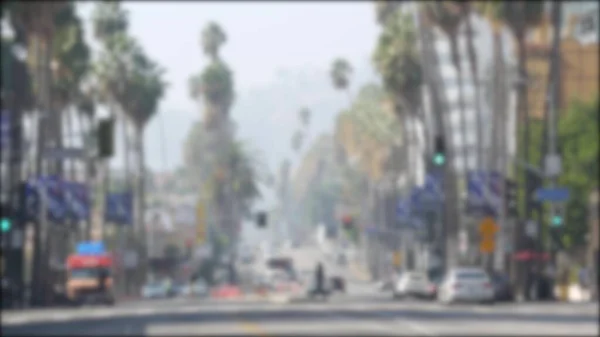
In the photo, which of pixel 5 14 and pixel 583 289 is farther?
pixel 583 289

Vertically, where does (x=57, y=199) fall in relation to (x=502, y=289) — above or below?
above

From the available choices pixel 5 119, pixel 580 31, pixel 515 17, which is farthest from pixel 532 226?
pixel 580 31

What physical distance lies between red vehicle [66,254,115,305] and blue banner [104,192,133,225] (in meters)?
27.2

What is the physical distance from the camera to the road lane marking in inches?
1687

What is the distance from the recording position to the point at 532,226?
86.3m

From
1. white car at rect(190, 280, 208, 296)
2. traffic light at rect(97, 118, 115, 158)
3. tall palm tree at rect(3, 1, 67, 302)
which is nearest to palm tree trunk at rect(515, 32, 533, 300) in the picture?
tall palm tree at rect(3, 1, 67, 302)

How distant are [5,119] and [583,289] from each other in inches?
1669

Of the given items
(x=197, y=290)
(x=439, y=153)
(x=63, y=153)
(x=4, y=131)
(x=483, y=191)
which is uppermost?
(x=4, y=131)

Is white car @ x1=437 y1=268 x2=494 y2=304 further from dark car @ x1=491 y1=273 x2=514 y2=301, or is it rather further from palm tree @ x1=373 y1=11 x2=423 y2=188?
palm tree @ x1=373 y1=11 x2=423 y2=188

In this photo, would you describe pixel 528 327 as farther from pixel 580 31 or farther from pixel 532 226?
pixel 580 31

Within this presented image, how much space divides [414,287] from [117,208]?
125 ft

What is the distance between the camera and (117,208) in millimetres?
124875

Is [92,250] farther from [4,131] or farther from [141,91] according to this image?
[141,91]

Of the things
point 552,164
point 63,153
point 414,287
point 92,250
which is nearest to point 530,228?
point 414,287
